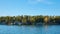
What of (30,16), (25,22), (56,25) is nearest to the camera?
(30,16)

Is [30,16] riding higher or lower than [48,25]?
higher

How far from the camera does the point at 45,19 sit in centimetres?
2236

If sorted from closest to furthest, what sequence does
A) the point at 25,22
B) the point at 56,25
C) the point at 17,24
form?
the point at 25,22 → the point at 17,24 → the point at 56,25

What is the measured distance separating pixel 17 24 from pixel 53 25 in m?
6.00

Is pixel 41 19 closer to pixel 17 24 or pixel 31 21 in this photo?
pixel 31 21

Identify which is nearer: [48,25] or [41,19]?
[41,19]

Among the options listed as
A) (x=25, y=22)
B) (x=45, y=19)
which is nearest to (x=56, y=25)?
(x=45, y=19)

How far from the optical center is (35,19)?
852 inches

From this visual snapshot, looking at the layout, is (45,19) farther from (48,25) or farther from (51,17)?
(48,25)

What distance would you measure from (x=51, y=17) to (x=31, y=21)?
9.61 feet

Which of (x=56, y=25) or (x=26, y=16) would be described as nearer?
(x=26, y=16)

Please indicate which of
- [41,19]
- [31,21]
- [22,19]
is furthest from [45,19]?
[22,19]

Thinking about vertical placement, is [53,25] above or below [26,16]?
below

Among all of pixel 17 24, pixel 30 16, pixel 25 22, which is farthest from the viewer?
pixel 17 24
